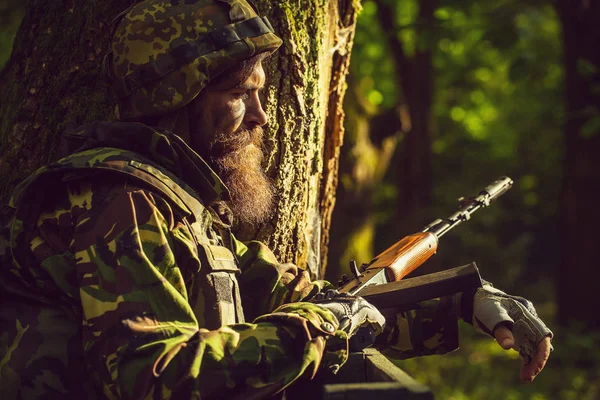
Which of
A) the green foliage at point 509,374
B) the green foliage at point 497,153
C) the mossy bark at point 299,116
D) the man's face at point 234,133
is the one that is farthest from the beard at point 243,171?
the green foliage at point 497,153

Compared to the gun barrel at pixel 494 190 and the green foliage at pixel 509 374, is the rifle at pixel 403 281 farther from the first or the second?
the green foliage at pixel 509 374

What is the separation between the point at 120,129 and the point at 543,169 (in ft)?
54.2

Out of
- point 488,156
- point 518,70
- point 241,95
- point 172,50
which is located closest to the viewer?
point 172,50

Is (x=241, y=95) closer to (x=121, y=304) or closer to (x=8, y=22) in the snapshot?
(x=121, y=304)

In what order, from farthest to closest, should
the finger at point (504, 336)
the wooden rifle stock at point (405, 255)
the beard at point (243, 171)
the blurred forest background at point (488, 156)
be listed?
the blurred forest background at point (488, 156)
the wooden rifle stock at point (405, 255)
the beard at point (243, 171)
the finger at point (504, 336)

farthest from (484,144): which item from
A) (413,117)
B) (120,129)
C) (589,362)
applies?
(120,129)

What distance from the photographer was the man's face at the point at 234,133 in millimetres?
3064

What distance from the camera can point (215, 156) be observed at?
3129 mm

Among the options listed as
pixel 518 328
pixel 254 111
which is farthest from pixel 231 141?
pixel 518 328

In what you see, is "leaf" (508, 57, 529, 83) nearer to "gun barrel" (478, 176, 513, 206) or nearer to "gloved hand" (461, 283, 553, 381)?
"gun barrel" (478, 176, 513, 206)

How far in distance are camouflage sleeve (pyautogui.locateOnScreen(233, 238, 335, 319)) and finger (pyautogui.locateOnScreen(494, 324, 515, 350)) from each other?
30.1 inches

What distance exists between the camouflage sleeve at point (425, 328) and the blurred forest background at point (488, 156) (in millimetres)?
4360

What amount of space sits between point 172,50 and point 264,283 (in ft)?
3.20

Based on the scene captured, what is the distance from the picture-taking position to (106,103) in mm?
3551
